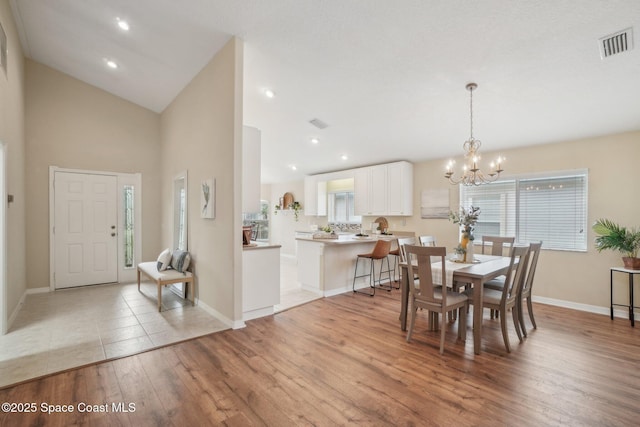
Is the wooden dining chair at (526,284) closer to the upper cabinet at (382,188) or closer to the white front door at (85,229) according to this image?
the upper cabinet at (382,188)

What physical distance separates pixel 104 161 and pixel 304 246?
4.12 metres

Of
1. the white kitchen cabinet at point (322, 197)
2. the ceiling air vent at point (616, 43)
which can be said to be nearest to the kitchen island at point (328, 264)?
the white kitchen cabinet at point (322, 197)

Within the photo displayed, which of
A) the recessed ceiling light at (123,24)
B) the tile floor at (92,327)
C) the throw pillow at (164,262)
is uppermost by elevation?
the recessed ceiling light at (123,24)

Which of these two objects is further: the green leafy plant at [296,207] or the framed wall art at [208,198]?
the green leafy plant at [296,207]

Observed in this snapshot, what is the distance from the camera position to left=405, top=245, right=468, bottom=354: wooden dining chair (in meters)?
2.92

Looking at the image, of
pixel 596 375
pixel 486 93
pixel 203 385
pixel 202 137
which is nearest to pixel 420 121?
pixel 486 93

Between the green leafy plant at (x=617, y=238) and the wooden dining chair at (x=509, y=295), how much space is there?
5.49ft

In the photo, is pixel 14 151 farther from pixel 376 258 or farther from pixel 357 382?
pixel 376 258

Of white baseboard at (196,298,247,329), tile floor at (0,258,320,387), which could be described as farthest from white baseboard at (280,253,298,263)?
white baseboard at (196,298,247,329)

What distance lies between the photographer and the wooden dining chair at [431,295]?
9.57 feet

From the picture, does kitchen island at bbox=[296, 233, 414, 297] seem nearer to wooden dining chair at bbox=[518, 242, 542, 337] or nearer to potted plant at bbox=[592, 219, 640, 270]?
wooden dining chair at bbox=[518, 242, 542, 337]

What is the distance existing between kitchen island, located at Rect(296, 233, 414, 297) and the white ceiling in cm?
203

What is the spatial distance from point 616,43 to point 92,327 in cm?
606

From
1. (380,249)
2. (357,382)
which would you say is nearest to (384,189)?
(380,249)
